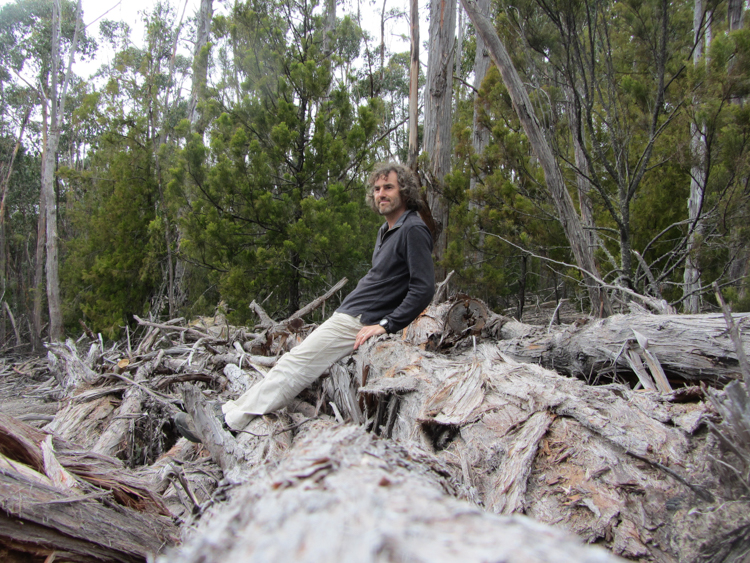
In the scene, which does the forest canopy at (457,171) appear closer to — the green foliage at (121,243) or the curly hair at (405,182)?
the green foliage at (121,243)

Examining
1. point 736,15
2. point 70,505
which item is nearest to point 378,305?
point 70,505

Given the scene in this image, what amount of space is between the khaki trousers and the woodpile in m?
0.10

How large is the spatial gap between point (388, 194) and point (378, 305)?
73cm

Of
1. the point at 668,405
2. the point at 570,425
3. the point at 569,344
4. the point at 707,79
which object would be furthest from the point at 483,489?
the point at 707,79

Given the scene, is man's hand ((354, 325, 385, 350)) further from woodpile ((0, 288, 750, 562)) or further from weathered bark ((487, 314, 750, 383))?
weathered bark ((487, 314, 750, 383))

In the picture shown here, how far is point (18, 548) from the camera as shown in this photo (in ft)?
3.51

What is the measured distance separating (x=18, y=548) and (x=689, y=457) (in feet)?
6.30

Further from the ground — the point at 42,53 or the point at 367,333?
the point at 42,53

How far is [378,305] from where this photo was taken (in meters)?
2.67

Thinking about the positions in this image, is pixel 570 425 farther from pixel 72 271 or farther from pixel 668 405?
pixel 72 271

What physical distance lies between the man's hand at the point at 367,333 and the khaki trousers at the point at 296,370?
0.40ft

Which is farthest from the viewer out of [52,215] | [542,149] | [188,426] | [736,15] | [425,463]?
[52,215]

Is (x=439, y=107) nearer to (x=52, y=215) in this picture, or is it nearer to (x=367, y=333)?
(x=367, y=333)

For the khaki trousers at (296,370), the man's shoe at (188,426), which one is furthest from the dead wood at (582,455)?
the man's shoe at (188,426)
